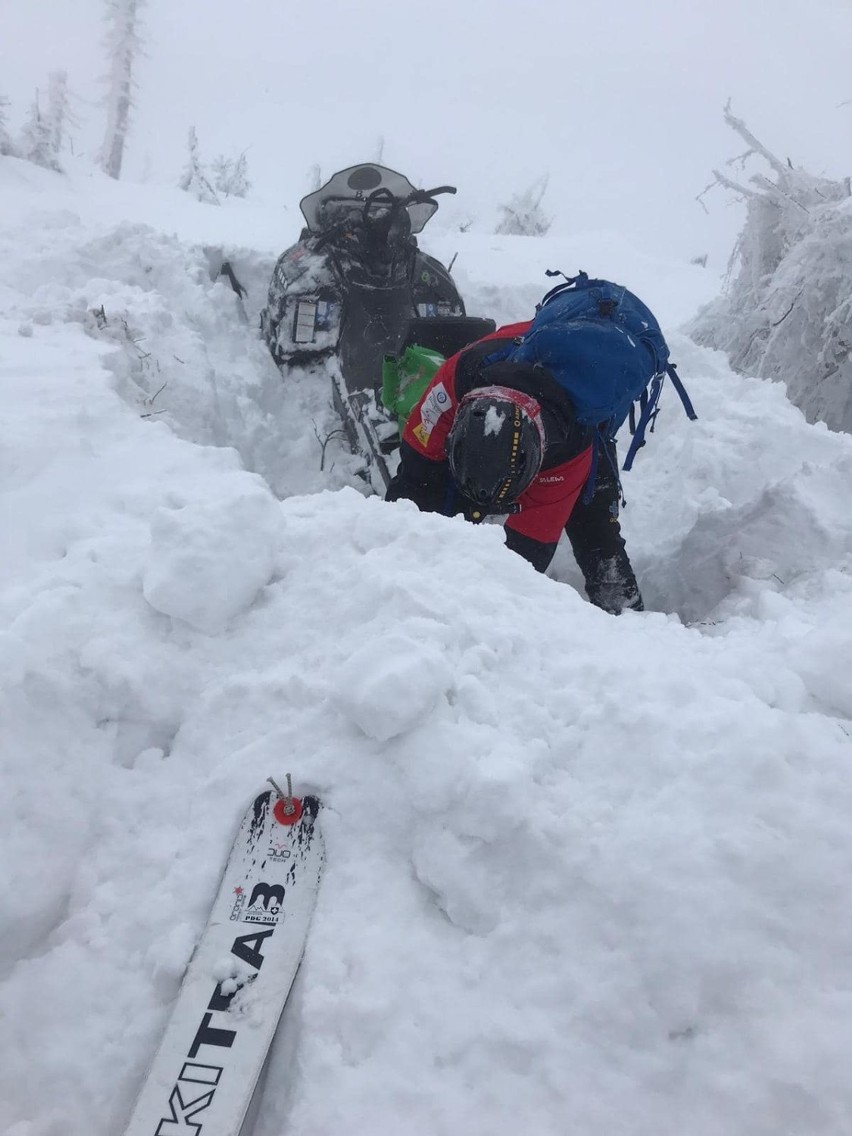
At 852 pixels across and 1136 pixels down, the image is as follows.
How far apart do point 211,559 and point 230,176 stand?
25139mm

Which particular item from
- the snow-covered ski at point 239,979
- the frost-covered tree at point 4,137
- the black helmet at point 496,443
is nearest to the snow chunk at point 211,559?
the snow-covered ski at point 239,979

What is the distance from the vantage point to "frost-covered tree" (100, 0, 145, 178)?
24984mm

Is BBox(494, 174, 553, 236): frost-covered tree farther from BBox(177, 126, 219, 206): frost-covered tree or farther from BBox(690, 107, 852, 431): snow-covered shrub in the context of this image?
BBox(690, 107, 852, 431): snow-covered shrub

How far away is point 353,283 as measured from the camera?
5.30 metres

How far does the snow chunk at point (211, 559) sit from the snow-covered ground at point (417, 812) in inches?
0.4

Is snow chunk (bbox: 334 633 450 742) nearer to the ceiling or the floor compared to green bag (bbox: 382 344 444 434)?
nearer to the floor

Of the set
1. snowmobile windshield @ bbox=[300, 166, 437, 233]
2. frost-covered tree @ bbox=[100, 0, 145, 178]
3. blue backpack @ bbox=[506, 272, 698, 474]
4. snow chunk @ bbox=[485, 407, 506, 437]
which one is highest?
frost-covered tree @ bbox=[100, 0, 145, 178]

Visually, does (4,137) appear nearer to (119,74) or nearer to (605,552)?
(119,74)

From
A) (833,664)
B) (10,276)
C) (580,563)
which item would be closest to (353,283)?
(10,276)

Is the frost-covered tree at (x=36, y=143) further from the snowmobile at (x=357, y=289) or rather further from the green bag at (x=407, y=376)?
the green bag at (x=407, y=376)

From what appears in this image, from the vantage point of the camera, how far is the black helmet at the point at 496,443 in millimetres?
2498

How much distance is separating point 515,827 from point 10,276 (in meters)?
→ 5.24

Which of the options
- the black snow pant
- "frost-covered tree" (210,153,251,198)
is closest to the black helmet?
the black snow pant

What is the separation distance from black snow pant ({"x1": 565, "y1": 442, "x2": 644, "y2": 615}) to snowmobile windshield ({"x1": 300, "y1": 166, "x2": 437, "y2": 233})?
326cm
